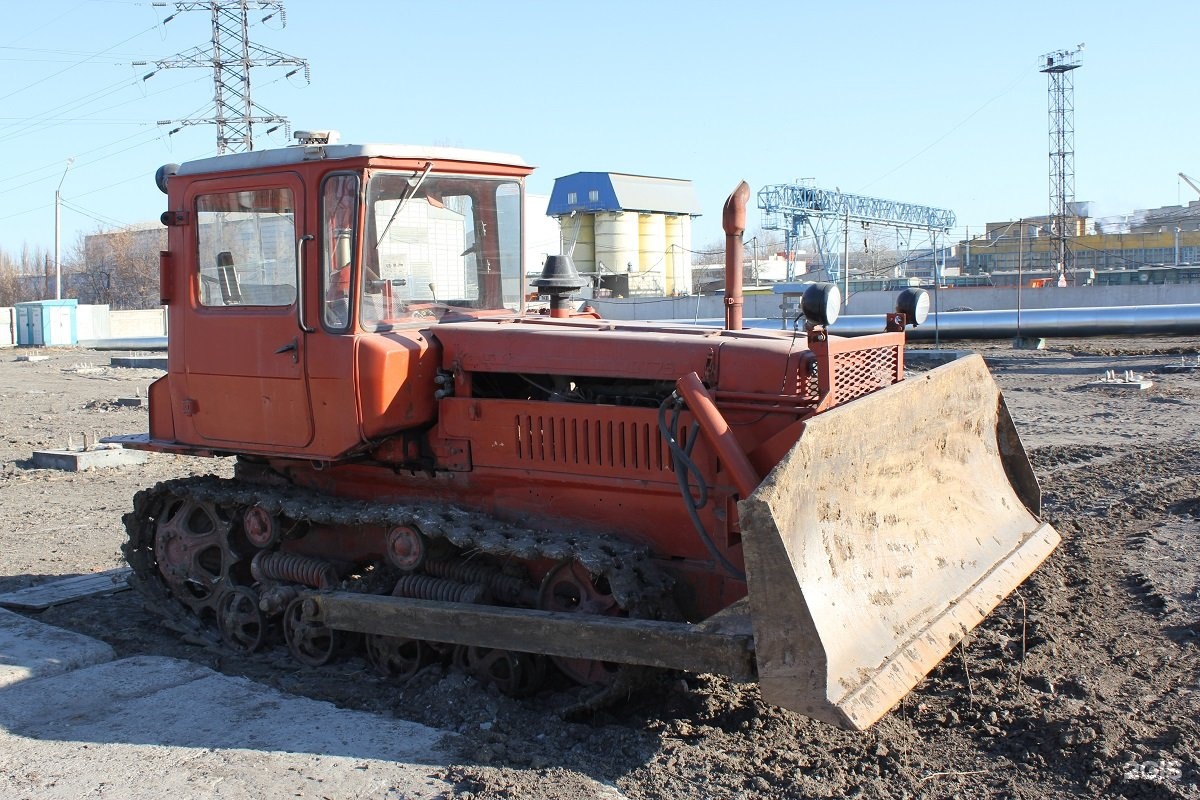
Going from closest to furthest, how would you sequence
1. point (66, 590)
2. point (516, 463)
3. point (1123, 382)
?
point (516, 463) → point (66, 590) → point (1123, 382)

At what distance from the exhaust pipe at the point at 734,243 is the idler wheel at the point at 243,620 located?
3.23 m

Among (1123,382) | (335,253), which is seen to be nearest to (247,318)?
(335,253)

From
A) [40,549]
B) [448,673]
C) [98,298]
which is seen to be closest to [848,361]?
[448,673]

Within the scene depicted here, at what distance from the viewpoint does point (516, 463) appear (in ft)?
19.8

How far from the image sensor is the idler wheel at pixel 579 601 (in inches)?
216

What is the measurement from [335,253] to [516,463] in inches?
58.3

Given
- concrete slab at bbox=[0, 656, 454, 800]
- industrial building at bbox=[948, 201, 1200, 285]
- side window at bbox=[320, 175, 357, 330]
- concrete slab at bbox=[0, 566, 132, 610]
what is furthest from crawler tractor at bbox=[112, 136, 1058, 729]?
industrial building at bbox=[948, 201, 1200, 285]

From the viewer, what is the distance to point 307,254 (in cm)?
607

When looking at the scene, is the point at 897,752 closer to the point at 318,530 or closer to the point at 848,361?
the point at 848,361

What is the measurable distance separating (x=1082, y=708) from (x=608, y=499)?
2.44m

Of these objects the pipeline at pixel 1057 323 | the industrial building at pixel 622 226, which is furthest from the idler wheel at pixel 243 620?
the industrial building at pixel 622 226

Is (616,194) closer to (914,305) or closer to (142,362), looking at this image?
(142,362)

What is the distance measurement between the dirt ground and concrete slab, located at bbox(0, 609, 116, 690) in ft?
0.76

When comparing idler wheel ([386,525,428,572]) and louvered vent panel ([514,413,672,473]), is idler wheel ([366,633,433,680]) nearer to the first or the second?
idler wheel ([386,525,428,572])
